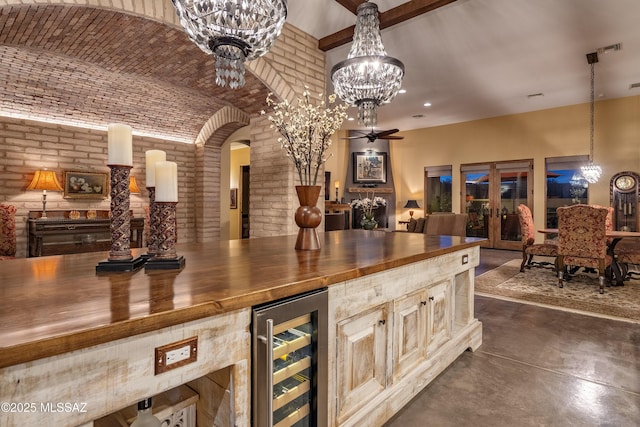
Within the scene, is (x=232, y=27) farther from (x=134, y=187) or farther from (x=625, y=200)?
(x=625, y=200)

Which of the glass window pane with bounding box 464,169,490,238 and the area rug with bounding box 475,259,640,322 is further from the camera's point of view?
the glass window pane with bounding box 464,169,490,238

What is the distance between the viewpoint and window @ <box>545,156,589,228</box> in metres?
7.16

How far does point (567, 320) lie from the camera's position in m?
3.20

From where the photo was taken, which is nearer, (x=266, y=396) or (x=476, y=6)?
(x=266, y=396)

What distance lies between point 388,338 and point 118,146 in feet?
4.70

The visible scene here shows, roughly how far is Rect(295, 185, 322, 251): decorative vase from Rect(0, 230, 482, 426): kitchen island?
0.09 m

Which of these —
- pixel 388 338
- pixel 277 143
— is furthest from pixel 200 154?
pixel 388 338

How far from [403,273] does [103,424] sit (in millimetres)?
1332

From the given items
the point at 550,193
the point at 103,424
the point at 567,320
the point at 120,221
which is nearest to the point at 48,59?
the point at 120,221

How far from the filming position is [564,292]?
418cm

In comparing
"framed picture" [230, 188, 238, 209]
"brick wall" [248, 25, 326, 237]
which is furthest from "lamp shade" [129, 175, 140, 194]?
"framed picture" [230, 188, 238, 209]

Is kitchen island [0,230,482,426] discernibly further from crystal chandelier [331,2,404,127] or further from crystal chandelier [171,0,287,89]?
crystal chandelier [331,2,404,127]

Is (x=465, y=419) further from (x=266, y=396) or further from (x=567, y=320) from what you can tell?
(x=567, y=320)

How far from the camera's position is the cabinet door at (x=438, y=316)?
6.36 feet
